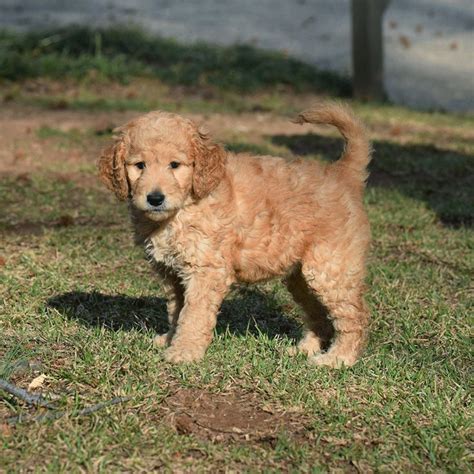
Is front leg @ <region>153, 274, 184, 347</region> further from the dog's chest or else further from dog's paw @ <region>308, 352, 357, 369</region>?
dog's paw @ <region>308, 352, 357, 369</region>

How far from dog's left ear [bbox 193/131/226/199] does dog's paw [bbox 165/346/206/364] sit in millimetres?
780

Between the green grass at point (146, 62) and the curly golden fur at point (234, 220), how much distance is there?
29.1ft

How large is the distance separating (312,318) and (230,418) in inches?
52.7

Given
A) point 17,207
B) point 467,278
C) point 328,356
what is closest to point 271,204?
point 328,356

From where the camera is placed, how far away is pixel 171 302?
5109mm

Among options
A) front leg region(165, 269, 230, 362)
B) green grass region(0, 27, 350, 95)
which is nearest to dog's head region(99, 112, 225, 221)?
front leg region(165, 269, 230, 362)

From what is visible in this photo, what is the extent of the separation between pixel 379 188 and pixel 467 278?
2.51 m

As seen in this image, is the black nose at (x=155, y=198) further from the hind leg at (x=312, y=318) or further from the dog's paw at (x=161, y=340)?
the hind leg at (x=312, y=318)

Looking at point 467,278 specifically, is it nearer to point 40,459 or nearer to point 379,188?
point 379,188

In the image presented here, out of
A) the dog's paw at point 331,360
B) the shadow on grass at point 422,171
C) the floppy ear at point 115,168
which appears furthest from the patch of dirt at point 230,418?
the shadow on grass at point 422,171

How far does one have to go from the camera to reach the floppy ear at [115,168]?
4734mm

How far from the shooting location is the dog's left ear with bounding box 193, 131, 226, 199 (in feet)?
15.2

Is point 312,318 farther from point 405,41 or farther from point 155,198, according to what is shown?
point 405,41

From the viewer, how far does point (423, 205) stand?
27.5 feet
